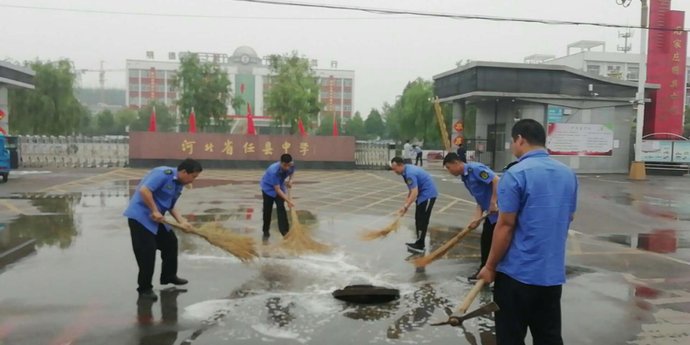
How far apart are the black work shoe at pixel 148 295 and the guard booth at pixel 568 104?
19.6m

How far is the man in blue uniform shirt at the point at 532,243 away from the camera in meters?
2.98

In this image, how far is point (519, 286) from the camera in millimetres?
3041

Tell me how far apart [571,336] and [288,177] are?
4903 millimetres

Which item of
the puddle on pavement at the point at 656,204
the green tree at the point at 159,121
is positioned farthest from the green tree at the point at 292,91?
the green tree at the point at 159,121

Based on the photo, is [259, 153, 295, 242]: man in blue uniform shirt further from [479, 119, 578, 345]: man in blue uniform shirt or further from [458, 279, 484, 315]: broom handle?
[479, 119, 578, 345]: man in blue uniform shirt

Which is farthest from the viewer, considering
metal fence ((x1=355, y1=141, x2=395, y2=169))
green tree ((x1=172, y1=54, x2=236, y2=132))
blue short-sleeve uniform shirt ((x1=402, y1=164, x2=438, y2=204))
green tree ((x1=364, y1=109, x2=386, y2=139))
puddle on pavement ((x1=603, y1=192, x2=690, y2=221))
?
green tree ((x1=364, y1=109, x2=386, y2=139))

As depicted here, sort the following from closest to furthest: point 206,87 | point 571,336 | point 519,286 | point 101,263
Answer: point 519,286
point 571,336
point 101,263
point 206,87

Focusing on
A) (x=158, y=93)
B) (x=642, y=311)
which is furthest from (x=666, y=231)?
(x=158, y=93)

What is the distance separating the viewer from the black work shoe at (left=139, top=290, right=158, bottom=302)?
5184mm

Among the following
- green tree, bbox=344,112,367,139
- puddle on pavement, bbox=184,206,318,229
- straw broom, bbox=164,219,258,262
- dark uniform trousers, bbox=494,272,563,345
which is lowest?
→ puddle on pavement, bbox=184,206,318,229

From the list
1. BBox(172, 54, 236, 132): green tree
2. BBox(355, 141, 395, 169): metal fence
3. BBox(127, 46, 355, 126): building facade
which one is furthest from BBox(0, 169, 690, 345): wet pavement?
BBox(127, 46, 355, 126): building facade

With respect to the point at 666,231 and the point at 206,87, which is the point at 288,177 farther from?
the point at 206,87

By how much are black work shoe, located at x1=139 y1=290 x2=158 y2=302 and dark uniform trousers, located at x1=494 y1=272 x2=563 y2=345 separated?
10.9ft

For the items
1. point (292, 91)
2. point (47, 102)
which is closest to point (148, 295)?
point (292, 91)
